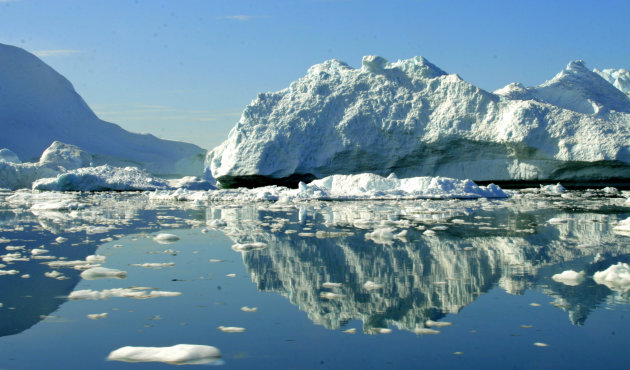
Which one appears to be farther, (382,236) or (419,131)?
(419,131)

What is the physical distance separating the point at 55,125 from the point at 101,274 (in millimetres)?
42550

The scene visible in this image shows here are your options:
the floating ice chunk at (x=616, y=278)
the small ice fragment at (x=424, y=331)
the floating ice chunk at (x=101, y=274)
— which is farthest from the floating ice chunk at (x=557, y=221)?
the floating ice chunk at (x=101, y=274)

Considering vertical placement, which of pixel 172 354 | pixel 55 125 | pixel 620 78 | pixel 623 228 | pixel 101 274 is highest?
pixel 620 78

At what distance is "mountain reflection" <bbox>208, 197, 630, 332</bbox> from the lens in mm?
3404

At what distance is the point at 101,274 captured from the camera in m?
4.19

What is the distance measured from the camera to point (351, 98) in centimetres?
2164

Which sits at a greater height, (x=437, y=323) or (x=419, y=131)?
(x=419, y=131)

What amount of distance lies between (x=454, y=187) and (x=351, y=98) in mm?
8607

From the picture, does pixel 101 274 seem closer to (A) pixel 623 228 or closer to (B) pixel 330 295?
(B) pixel 330 295

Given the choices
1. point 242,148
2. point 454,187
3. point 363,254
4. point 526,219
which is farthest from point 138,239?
point 242,148

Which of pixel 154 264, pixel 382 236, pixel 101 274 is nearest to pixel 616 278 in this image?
pixel 382 236

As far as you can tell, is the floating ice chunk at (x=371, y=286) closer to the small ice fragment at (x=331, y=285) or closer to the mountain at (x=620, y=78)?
the small ice fragment at (x=331, y=285)

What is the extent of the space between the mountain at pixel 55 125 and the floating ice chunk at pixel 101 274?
3516 cm

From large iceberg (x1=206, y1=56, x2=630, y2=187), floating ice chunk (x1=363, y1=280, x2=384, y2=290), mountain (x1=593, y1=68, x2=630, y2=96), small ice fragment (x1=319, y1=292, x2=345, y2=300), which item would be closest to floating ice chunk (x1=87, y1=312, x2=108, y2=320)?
small ice fragment (x1=319, y1=292, x2=345, y2=300)
